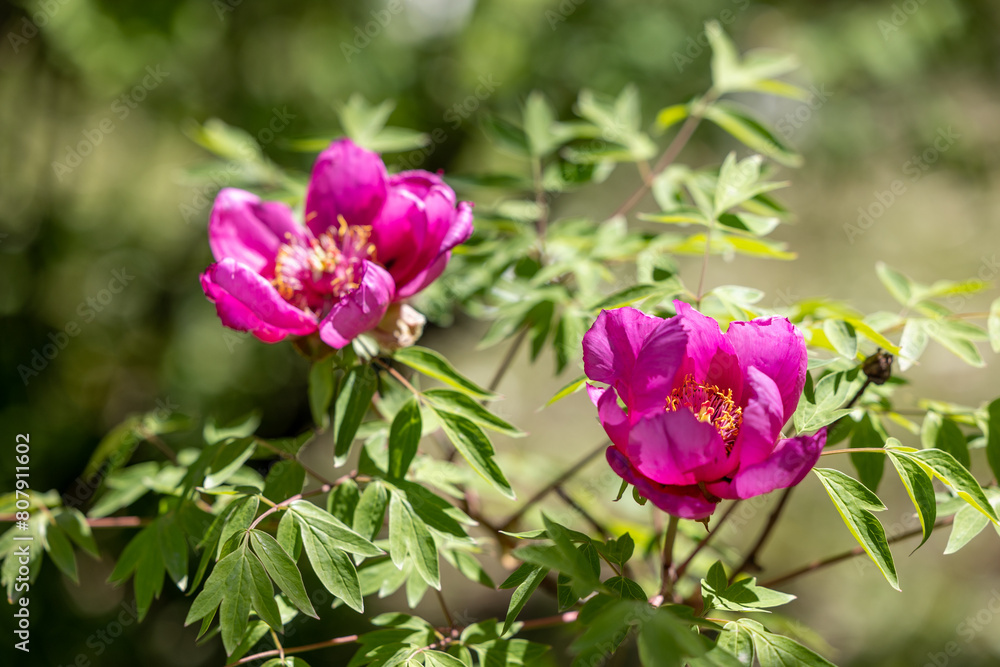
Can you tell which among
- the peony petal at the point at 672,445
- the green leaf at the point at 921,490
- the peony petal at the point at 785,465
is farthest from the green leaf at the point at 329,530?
the green leaf at the point at 921,490

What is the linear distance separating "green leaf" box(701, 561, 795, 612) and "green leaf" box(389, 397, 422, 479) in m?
0.42

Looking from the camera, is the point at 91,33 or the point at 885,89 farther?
the point at 885,89

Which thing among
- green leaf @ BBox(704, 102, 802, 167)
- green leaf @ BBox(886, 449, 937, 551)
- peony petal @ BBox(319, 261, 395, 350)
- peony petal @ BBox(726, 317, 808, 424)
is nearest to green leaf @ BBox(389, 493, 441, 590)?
peony petal @ BBox(319, 261, 395, 350)

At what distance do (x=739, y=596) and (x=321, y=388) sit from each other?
2.15 ft

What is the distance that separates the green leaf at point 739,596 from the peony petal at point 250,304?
658 mm

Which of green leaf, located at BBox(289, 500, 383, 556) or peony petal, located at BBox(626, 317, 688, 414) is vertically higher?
peony petal, located at BBox(626, 317, 688, 414)

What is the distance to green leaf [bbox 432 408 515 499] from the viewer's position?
1.02 metres

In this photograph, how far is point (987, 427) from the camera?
3.42 feet

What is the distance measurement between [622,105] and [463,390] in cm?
87

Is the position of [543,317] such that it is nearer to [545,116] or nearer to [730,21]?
[545,116]

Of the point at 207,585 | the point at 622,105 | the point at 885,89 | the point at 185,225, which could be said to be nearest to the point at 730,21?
the point at 885,89

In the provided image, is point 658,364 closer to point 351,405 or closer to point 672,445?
point 672,445

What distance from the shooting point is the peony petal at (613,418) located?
0.86m

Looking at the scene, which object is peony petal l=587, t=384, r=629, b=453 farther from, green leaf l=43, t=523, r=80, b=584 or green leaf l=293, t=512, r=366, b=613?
green leaf l=43, t=523, r=80, b=584
